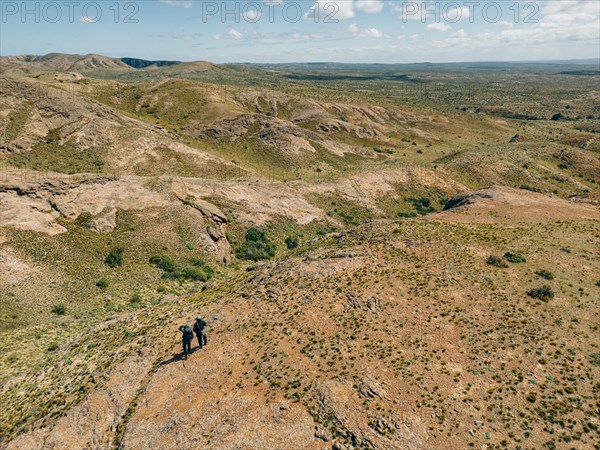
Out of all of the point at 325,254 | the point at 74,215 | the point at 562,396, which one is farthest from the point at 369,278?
the point at 74,215

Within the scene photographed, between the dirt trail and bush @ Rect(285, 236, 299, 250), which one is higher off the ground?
the dirt trail

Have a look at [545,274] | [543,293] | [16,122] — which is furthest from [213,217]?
[16,122]

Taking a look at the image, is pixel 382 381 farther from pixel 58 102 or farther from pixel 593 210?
pixel 58 102

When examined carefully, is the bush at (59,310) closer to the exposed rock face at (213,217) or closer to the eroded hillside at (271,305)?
the eroded hillside at (271,305)

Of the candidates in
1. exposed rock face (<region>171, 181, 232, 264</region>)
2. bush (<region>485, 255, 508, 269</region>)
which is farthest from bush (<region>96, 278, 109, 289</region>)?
→ bush (<region>485, 255, 508, 269</region>)

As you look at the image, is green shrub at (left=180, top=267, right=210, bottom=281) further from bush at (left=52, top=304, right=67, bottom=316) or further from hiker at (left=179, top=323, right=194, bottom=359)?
hiker at (left=179, top=323, right=194, bottom=359)

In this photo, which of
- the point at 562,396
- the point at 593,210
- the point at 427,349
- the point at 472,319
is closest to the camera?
the point at 562,396
